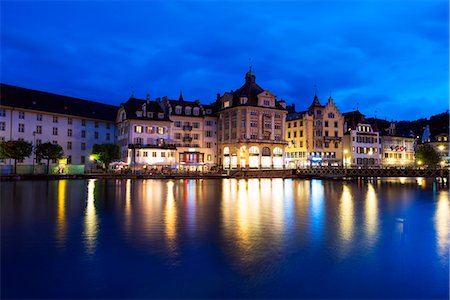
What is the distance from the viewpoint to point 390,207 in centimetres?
3741

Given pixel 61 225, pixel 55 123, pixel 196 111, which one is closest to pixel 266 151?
pixel 196 111

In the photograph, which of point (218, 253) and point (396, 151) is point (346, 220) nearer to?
point (218, 253)

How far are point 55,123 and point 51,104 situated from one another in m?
4.18

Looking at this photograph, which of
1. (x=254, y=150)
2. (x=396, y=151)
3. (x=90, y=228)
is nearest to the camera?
(x=90, y=228)

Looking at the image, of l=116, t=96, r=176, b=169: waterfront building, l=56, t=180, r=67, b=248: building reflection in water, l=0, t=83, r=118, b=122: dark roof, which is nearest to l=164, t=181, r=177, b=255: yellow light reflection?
l=56, t=180, r=67, b=248: building reflection in water

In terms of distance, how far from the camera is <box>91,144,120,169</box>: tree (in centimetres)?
7925

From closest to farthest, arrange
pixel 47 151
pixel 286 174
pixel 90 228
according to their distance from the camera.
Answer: pixel 90 228 < pixel 47 151 < pixel 286 174

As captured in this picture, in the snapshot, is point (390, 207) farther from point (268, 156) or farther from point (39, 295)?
point (268, 156)

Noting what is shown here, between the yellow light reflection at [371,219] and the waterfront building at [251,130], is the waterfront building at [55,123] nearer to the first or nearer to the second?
the waterfront building at [251,130]

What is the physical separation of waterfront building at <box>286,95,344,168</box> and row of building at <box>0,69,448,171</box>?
0.26 m

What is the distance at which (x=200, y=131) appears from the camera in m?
101

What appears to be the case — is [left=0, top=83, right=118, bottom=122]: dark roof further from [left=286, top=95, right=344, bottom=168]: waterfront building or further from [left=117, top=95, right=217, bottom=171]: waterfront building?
[left=286, top=95, right=344, bottom=168]: waterfront building

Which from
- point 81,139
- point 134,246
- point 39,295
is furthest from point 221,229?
point 81,139

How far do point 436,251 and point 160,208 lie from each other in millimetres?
20989
